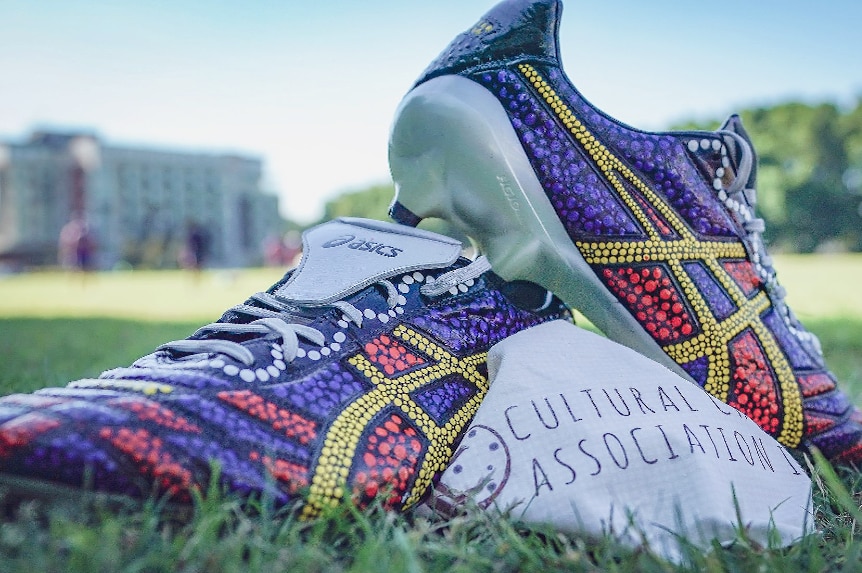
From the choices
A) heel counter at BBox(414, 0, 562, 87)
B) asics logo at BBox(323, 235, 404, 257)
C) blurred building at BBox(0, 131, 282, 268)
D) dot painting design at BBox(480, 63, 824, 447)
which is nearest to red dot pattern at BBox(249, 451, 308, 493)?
asics logo at BBox(323, 235, 404, 257)

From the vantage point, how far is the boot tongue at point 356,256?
3.59 feet

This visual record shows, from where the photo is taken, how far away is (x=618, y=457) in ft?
3.03

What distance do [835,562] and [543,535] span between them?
323mm

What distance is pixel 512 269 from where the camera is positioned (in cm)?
127

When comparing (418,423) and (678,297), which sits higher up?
(678,297)

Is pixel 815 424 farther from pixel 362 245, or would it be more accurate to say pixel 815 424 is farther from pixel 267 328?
pixel 267 328

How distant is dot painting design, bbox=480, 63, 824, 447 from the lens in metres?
1.23

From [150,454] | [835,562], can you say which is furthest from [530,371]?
[150,454]

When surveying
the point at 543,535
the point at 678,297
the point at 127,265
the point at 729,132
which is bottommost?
the point at 127,265

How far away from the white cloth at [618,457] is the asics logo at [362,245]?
9.7 inches

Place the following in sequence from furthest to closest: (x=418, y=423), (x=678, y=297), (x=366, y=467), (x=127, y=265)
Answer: (x=127, y=265), (x=678, y=297), (x=418, y=423), (x=366, y=467)

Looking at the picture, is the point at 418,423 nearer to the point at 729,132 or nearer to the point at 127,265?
the point at 729,132

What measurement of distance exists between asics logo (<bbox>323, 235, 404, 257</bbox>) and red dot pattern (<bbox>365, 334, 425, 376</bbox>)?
19 cm

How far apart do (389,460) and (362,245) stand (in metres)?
0.44
